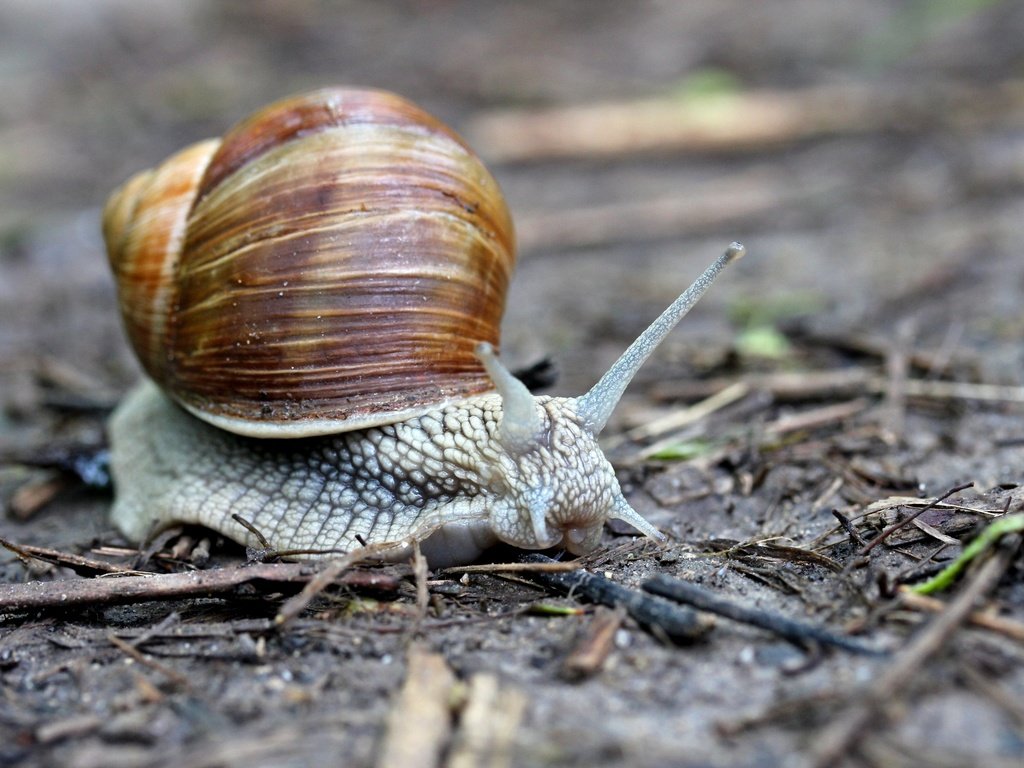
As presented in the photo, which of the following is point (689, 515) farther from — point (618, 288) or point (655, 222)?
point (655, 222)

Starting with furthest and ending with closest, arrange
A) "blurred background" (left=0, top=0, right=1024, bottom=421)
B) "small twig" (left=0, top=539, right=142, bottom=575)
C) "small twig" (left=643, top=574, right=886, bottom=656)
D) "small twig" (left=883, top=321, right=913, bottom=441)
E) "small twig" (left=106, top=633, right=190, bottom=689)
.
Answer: "blurred background" (left=0, top=0, right=1024, bottom=421) < "small twig" (left=883, top=321, right=913, bottom=441) < "small twig" (left=0, top=539, right=142, bottom=575) < "small twig" (left=106, top=633, right=190, bottom=689) < "small twig" (left=643, top=574, right=886, bottom=656)

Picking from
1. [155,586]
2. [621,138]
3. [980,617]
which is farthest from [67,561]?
[621,138]

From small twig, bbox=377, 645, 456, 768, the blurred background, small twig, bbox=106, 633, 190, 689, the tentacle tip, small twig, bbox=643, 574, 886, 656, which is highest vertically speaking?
the blurred background

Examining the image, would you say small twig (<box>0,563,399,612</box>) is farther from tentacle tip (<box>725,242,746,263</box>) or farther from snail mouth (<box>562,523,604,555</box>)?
tentacle tip (<box>725,242,746,263</box>)

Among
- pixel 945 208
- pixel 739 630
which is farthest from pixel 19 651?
pixel 945 208

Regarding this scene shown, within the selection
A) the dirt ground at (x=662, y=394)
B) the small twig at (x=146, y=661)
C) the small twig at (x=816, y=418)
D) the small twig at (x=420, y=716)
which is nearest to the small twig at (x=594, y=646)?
the dirt ground at (x=662, y=394)

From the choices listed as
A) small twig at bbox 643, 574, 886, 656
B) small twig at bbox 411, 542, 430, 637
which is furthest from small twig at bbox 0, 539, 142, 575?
small twig at bbox 643, 574, 886, 656

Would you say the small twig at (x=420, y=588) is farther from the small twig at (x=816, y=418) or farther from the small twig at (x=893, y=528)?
the small twig at (x=816, y=418)

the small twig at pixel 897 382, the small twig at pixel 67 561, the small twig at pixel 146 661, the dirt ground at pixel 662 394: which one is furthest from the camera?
the small twig at pixel 897 382
